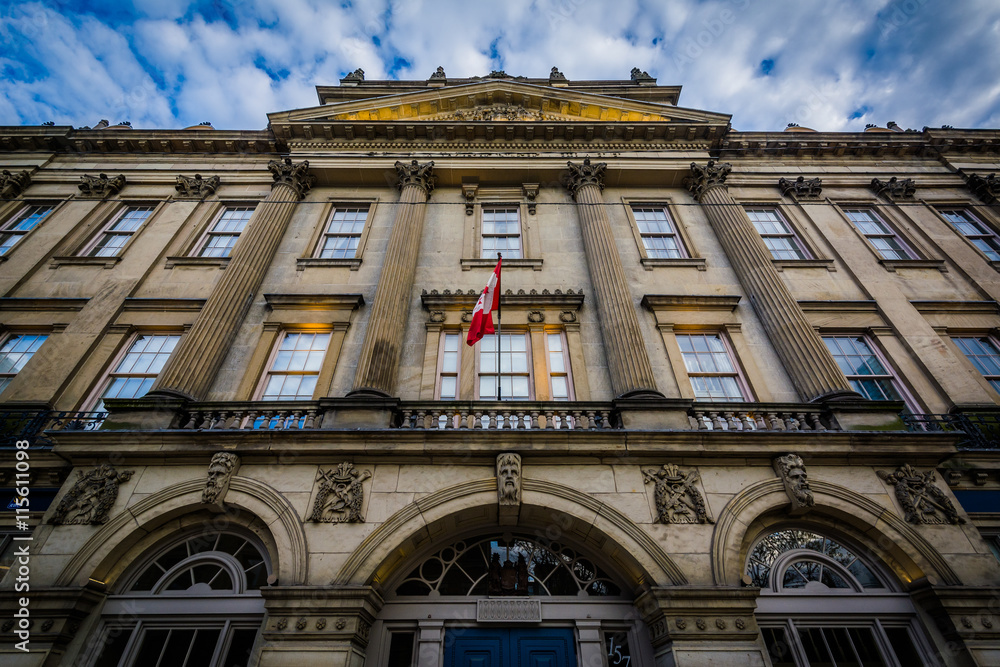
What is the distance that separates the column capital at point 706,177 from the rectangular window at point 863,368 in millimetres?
5743

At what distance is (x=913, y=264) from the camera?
1211 centimetres

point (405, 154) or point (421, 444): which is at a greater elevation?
point (405, 154)

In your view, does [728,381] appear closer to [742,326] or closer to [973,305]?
[742,326]

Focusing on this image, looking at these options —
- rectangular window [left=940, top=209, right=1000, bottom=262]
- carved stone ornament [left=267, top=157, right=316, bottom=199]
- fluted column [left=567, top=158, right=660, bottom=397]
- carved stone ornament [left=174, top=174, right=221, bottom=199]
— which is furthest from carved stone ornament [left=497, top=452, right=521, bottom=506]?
rectangular window [left=940, top=209, right=1000, bottom=262]

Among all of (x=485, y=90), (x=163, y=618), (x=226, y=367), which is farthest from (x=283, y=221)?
(x=163, y=618)

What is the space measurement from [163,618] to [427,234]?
9.97 m

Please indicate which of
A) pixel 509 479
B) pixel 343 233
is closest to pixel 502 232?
pixel 343 233

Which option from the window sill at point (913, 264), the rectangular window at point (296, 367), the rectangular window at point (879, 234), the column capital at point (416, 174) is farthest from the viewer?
the column capital at point (416, 174)

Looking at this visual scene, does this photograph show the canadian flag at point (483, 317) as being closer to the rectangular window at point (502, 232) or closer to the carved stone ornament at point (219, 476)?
the rectangular window at point (502, 232)

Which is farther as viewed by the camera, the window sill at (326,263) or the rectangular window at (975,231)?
the rectangular window at (975,231)

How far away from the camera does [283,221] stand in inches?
491

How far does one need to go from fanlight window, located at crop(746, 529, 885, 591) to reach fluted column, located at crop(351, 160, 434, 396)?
7329mm

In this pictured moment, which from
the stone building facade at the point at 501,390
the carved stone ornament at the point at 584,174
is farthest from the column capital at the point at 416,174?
the carved stone ornament at the point at 584,174

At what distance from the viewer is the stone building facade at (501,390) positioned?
655 cm
